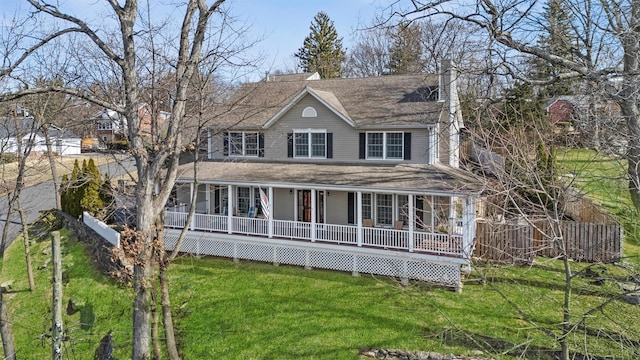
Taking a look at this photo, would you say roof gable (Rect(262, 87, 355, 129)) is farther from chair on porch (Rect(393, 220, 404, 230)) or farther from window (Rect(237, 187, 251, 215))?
chair on porch (Rect(393, 220, 404, 230))

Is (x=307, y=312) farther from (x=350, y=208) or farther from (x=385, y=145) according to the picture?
(x=385, y=145)

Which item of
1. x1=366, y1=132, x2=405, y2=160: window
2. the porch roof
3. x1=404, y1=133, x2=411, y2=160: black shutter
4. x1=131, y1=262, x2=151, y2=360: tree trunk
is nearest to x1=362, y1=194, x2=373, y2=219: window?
the porch roof

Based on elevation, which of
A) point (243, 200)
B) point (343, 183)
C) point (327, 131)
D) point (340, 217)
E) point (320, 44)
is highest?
point (320, 44)

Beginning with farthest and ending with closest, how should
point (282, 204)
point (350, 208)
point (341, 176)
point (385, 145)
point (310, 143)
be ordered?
point (310, 143) < point (282, 204) < point (385, 145) < point (350, 208) < point (341, 176)

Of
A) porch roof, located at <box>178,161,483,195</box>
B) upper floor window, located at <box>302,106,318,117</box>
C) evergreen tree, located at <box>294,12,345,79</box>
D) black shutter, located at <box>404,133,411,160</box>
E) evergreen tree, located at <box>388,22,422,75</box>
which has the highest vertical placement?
evergreen tree, located at <box>294,12,345,79</box>

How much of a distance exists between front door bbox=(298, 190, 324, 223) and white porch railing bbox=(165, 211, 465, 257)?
1564mm

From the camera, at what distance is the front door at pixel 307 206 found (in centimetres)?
1855

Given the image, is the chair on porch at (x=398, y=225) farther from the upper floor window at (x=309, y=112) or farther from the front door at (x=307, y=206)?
the upper floor window at (x=309, y=112)

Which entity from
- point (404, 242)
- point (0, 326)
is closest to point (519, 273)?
point (404, 242)

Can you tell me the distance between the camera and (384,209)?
57.2 ft

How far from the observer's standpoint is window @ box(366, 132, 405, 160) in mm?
17938

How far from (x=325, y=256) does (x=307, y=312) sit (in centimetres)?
323

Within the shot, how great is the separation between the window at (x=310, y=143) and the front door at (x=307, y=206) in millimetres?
1757

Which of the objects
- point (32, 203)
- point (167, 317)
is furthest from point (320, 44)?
point (167, 317)
